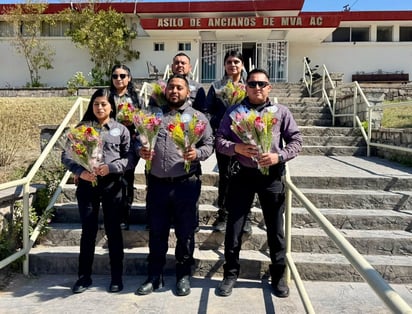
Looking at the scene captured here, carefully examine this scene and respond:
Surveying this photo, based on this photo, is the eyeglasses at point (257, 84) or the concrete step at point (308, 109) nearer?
the eyeglasses at point (257, 84)

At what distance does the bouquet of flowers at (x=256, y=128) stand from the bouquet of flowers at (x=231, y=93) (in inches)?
32.2

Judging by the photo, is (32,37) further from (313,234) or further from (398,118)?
(313,234)

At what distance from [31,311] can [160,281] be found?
1.05 m

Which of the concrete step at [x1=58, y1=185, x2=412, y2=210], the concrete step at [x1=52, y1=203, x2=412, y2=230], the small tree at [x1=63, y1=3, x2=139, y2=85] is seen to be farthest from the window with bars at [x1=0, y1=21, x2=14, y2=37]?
the concrete step at [x1=52, y1=203, x2=412, y2=230]

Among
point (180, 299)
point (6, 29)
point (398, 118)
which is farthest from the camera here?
point (6, 29)

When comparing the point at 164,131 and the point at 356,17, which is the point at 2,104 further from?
the point at 356,17

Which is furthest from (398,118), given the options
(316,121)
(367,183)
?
(367,183)

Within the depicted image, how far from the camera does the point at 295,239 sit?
3826 mm

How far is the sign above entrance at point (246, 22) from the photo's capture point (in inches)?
595

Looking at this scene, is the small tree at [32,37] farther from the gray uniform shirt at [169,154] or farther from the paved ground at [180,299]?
the gray uniform shirt at [169,154]

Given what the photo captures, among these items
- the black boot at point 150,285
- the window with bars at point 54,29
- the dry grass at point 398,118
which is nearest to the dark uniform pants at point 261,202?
the black boot at point 150,285

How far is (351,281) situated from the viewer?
11.4ft

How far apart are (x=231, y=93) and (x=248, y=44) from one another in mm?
15196

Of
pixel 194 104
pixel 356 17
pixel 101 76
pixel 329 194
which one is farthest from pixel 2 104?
pixel 356 17
